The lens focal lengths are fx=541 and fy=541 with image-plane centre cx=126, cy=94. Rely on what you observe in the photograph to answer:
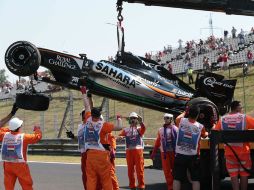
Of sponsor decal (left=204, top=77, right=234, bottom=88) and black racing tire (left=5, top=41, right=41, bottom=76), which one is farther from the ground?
black racing tire (left=5, top=41, right=41, bottom=76)

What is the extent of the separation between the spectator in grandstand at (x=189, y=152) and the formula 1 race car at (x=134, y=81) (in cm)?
231

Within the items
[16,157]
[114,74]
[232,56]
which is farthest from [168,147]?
[232,56]

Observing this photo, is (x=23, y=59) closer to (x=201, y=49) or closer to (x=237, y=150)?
(x=237, y=150)

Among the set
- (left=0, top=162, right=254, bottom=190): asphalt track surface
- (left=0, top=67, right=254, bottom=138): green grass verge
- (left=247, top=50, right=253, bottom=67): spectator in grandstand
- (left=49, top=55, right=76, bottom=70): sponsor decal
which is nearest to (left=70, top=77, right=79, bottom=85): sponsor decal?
(left=49, top=55, right=76, bottom=70): sponsor decal

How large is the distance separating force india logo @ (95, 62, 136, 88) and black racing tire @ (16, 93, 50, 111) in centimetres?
153

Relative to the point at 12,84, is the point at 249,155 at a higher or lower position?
lower

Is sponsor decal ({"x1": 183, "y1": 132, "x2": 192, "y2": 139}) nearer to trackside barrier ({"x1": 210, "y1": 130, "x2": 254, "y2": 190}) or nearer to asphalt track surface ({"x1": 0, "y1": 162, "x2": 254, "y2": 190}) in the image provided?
trackside barrier ({"x1": 210, "y1": 130, "x2": 254, "y2": 190})

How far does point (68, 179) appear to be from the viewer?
13.0 m

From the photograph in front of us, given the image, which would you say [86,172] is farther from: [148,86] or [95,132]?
[148,86]

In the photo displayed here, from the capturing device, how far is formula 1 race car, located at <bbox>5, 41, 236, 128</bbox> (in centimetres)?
1023

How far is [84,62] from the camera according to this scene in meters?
10.8

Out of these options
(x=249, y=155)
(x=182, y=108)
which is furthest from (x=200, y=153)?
(x=182, y=108)

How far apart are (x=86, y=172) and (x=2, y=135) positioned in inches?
64.5

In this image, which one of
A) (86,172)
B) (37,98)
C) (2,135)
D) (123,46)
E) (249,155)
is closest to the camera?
(249,155)
